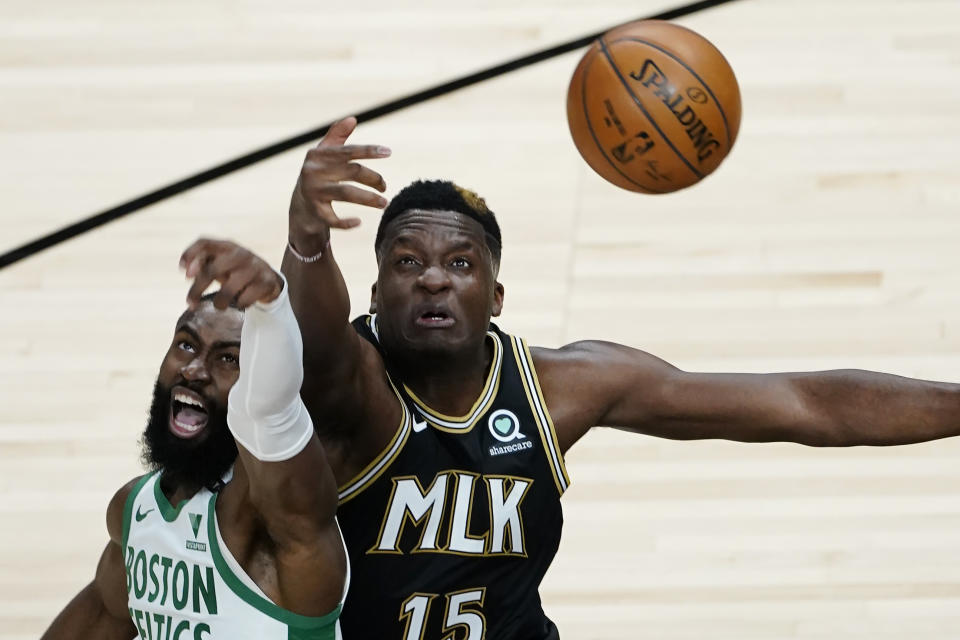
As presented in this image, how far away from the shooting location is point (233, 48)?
228 inches

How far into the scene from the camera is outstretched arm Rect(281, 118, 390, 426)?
2.53 m

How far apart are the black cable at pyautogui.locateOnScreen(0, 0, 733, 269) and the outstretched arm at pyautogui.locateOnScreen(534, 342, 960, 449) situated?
2397 millimetres

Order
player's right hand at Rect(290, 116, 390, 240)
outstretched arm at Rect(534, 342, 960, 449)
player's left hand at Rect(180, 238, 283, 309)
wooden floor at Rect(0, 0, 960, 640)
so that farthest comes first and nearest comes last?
wooden floor at Rect(0, 0, 960, 640), outstretched arm at Rect(534, 342, 960, 449), player's right hand at Rect(290, 116, 390, 240), player's left hand at Rect(180, 238, 283, 309)

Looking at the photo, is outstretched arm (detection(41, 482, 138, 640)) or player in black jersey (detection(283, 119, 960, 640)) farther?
outstretched arm (detection(41, 482, 138, 640))

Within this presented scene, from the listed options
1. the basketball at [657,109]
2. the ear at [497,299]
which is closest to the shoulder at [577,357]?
the ear at [497,299]

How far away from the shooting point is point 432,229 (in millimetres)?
3096

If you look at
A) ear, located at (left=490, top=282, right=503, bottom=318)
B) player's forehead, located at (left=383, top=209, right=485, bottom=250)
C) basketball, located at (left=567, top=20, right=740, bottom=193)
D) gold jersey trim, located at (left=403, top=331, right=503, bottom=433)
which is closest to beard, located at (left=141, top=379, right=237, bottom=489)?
gold jersey trim, located at (left=403, top=331, right=503, bottom=433)

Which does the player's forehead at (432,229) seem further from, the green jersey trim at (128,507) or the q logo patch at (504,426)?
the green jersey trim at (128,507)

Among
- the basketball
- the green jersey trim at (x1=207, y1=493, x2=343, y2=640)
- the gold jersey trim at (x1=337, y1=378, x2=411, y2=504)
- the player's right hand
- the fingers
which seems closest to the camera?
the player's right hand

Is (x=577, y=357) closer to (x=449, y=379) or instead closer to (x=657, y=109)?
(x=449, y=379)

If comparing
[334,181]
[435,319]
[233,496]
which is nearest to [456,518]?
[435,319]

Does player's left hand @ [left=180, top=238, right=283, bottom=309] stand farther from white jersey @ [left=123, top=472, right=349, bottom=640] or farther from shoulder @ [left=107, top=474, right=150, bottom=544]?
shoulder @ [left=107, top=474, right=150, bottom=544]

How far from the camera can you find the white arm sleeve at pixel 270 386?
2.48 meters

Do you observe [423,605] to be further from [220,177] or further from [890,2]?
[890,2]
